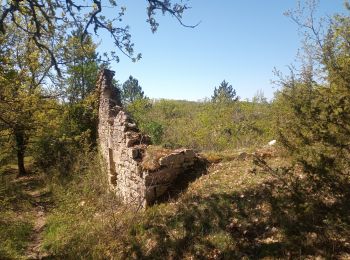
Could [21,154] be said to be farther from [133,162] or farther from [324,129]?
[324,129]

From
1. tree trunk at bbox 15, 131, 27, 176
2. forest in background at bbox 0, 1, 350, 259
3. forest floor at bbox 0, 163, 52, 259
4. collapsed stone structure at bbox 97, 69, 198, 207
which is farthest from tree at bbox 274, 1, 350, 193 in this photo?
tree trunk at bbox 15, 131, 27, 176

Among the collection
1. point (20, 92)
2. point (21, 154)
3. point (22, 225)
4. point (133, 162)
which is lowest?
point (22, 225)

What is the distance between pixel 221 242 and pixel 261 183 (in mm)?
1907

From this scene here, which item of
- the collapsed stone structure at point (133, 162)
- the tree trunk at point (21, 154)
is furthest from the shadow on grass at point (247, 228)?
the tree trunk at point (21, 154)

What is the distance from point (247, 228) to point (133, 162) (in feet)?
12.4

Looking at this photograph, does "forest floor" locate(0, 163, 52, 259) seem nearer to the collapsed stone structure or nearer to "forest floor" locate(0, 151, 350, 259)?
"forest floor" locate(0, 151, 350, 259)

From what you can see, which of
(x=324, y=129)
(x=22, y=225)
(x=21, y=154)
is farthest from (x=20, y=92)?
(x=324, y=129)

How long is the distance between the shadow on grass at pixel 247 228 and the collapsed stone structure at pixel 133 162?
77cm

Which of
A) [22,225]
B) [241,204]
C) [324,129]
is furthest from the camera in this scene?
[22,225]

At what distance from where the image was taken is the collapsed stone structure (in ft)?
26.0

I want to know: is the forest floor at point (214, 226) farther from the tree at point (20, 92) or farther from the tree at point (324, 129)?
the tree at point (20, 92)

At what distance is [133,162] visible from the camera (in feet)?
28.3

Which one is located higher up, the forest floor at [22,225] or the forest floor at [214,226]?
the forest floor at [214,226]

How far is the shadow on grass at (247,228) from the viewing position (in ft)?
15.9
